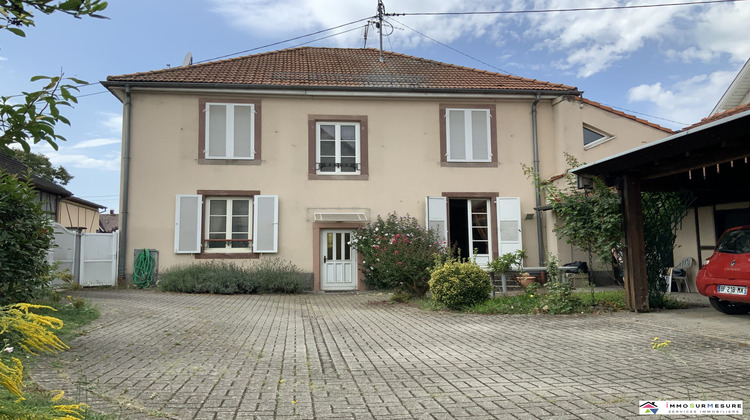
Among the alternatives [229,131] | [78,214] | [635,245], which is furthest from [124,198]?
[78,214]

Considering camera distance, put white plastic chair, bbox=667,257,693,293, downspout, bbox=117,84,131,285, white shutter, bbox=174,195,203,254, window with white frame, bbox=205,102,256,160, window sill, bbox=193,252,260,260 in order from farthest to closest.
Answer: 1. window with white frame, bbox=205,102,256,160
2. window sill, bbox=193,252,260,260
3. white shutter, bbox=174,195,203,254
4. downspout, bbox=117,84,131,285
5. white plastic chair, bbox=667,257,693,293

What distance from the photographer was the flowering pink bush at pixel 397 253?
11211 millimetres

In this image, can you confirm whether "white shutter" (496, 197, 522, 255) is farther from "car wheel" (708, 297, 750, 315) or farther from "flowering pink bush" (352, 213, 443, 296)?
"car wheel" (708, 297, 750, 315)

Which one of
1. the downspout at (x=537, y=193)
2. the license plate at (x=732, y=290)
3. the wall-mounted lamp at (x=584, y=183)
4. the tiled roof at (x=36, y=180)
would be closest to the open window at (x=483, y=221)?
the downspout at (x=537, y=193)

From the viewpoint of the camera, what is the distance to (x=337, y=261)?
15.0 metres

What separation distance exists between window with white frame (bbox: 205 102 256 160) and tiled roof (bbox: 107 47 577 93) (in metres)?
0.76

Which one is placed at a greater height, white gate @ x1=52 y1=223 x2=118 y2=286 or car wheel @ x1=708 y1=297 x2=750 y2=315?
white gate @ x1=52 y1=223 x2=118 y2=286

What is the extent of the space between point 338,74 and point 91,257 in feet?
28.9

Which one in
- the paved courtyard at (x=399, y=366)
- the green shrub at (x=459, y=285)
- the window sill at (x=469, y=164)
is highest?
the window sill at (x=469, y=164)

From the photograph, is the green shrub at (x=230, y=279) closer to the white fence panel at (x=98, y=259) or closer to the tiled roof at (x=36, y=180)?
the white fence panel at (x=98, y=259)

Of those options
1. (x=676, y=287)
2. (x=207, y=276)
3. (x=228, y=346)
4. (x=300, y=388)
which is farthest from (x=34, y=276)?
(x=676, y=287)

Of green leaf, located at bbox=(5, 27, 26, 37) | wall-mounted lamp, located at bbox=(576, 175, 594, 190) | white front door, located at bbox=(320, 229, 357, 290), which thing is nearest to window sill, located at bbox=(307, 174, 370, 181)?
white front door, located at bbox=(320, 229, 357, 290)

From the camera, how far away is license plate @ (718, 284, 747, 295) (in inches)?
295

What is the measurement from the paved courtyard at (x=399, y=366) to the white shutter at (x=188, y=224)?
18.8 feet
